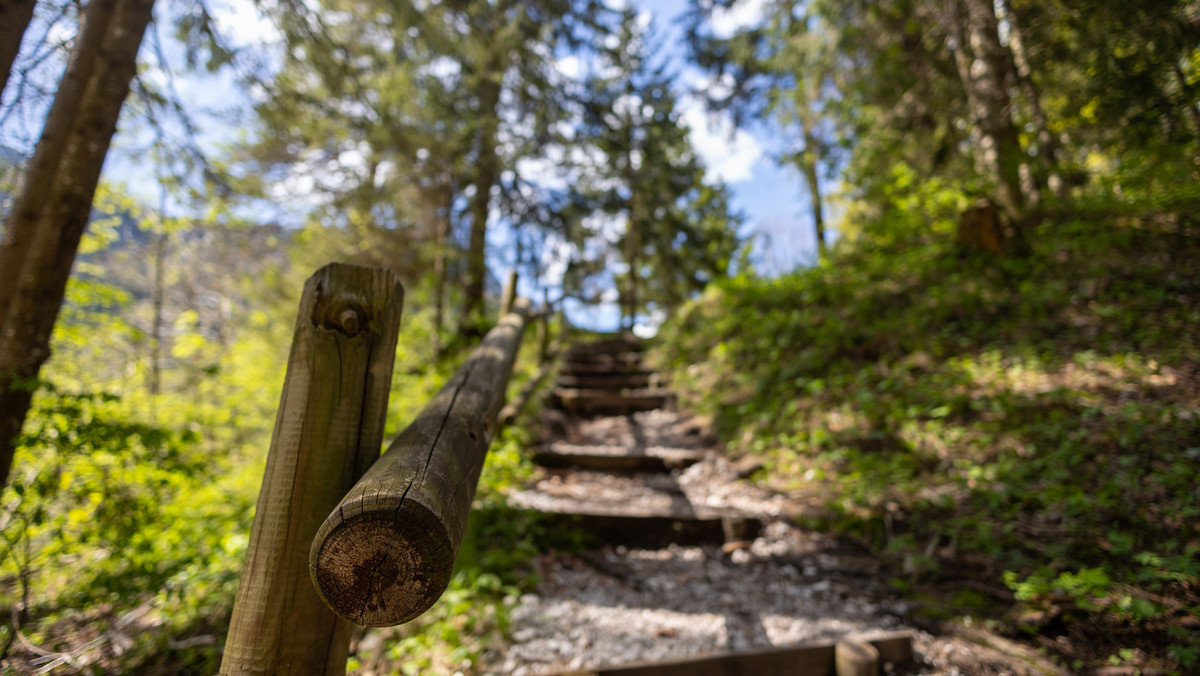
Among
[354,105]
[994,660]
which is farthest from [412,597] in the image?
[354,105]

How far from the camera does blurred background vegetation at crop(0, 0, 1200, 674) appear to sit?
7.02ft

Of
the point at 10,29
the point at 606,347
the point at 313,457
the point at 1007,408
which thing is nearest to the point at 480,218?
the point at 606,347

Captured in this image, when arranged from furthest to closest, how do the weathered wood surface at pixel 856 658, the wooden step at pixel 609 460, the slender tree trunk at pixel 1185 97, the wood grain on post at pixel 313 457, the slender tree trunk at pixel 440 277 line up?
the slender tree trunk at pixel 440 277 → the wooden step at pixel 609 460 → the slender tree trunk at pixel 1185 97 → the weathered wood surface at pixel 856 658 → the wood grain on post at pixel 313 457

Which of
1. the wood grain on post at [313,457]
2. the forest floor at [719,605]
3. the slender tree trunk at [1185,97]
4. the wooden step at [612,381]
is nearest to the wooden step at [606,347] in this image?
the wooden step at [612,381]

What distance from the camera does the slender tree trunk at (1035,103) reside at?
5742mm

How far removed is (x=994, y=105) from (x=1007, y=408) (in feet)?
13.2

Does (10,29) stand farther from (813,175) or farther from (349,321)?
(813,175)

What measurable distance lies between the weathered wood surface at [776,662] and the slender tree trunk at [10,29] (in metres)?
3.61

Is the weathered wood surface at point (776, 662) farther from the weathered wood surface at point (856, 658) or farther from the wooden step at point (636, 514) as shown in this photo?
the wooden step at point (636, 514)

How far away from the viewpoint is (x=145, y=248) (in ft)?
23.7

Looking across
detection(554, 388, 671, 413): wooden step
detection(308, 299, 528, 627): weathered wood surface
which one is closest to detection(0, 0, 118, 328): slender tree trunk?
detection(308, 299, 528, 627): weathered wood surface

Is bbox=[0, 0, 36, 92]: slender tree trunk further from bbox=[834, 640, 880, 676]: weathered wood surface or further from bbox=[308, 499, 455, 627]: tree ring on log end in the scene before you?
bbox=[834, 640, 880, 676]: weathered wood surface

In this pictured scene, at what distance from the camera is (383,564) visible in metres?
0.87

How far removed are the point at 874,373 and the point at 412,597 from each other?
4.44 m
